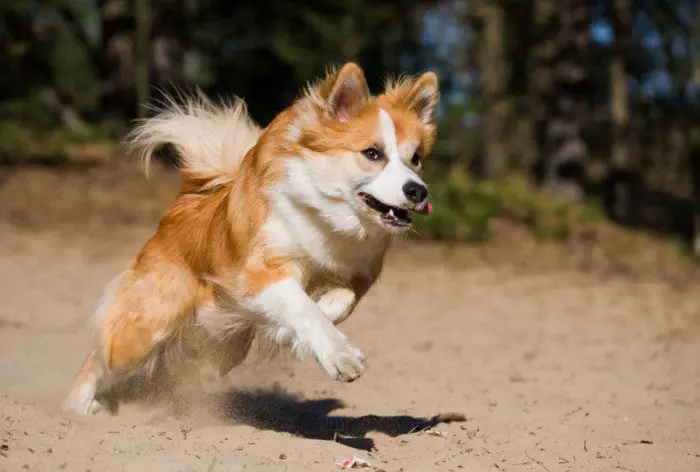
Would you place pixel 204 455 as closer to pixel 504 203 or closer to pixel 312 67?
pixel 504 203

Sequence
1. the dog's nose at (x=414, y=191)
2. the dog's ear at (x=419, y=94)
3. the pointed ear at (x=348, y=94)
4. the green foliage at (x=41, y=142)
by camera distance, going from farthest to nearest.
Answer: the green foliage at (x=41, y=142), the dog's ear at (x=419, y=94), the pointed ear at (x=348, y=94), the dog's nose at (x=414, y=191)

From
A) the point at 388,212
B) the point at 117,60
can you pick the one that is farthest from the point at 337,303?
A: the point at 117,60

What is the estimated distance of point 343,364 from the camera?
14.9ft

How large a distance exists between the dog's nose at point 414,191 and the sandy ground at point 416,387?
1.29 m

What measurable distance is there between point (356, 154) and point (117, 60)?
1267cm

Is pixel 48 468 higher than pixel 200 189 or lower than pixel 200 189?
lower

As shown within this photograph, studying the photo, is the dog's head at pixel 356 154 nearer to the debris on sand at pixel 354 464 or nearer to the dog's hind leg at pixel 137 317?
the dog's hind leg at pixel 137 317

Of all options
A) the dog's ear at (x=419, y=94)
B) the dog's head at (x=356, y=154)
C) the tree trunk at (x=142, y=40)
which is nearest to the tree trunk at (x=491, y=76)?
the tree trunk at (x=142, y=40)

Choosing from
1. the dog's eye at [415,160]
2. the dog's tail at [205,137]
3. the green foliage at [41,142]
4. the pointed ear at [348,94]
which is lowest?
the green foliage at [41,142]

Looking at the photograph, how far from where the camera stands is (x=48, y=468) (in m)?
4.10

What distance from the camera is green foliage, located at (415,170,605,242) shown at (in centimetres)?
1359

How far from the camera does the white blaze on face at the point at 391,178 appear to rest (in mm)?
4754

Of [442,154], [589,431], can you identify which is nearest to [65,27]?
[442,154]

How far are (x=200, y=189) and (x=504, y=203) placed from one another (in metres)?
10.2
